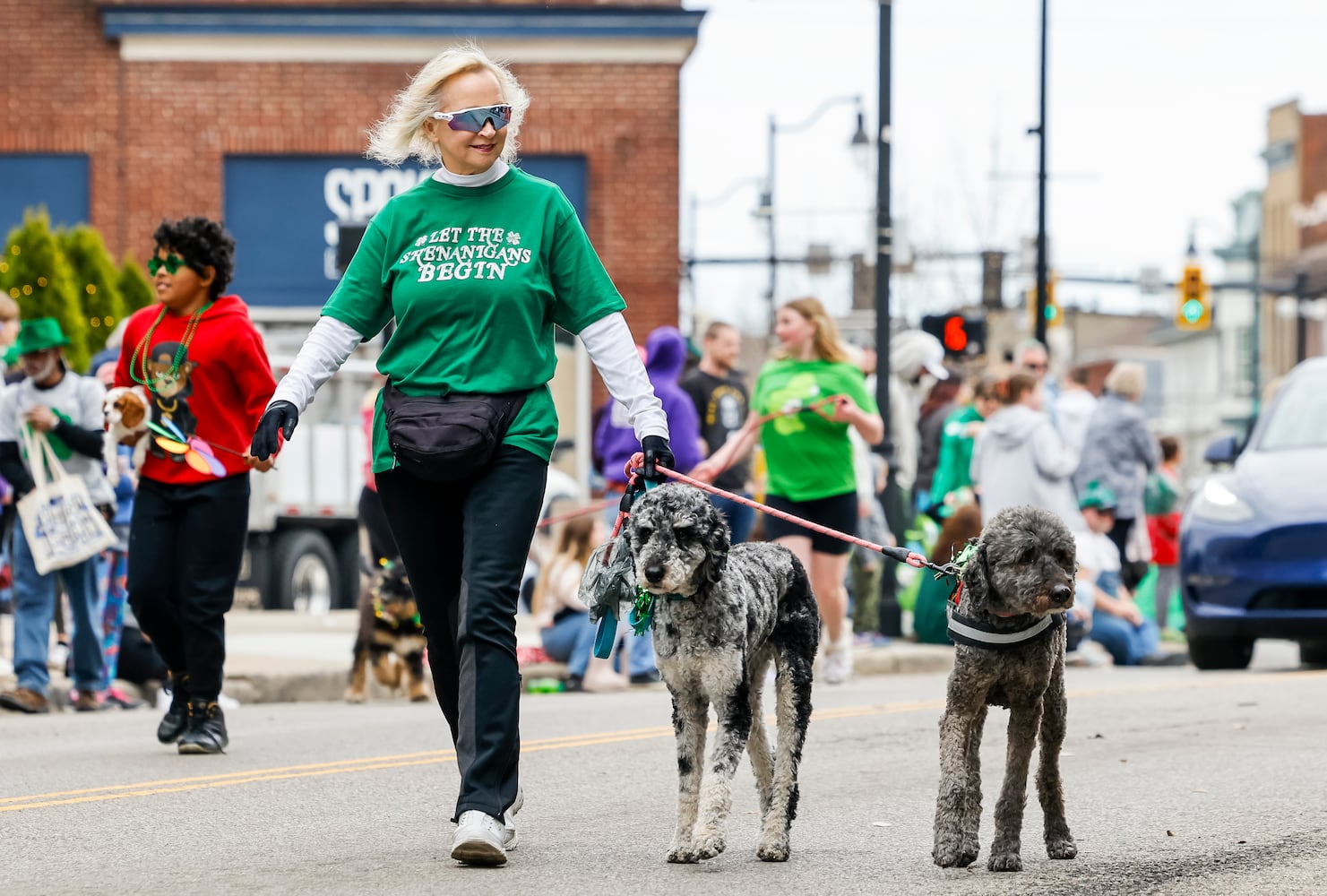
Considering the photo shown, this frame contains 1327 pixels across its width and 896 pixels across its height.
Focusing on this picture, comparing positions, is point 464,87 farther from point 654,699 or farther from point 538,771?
point 654,699

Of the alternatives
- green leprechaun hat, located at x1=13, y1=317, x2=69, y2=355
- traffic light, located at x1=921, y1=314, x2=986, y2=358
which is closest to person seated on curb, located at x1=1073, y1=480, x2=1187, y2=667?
traffic light, located at x1=921, y1=314, x2=986, y2=358

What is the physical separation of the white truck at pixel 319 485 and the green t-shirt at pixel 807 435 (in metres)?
7.89

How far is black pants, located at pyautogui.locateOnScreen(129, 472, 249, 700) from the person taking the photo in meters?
8.73

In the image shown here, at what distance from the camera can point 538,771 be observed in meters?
8.41

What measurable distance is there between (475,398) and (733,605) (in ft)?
3.07

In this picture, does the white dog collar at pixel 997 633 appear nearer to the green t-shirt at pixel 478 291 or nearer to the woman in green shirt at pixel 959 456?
the green t-shirt at pixel 478 291

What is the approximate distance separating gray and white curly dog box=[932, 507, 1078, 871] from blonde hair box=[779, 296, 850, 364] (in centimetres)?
576

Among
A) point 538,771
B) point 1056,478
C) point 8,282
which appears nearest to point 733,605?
point 538,771

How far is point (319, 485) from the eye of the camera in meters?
22.0

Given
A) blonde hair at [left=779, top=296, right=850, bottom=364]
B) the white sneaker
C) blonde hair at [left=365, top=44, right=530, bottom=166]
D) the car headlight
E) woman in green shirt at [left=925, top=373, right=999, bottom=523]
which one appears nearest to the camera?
the white sneaker

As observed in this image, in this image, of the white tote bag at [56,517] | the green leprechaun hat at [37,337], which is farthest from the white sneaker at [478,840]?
the green leprechaun hat at [37,337]

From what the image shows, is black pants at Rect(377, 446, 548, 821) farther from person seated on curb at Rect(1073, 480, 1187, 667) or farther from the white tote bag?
person seated on curb at Rect(1073, 480, 1187, 667)

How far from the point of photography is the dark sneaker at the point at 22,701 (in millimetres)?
11227

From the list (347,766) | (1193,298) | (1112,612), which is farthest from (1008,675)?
(1193,298)
